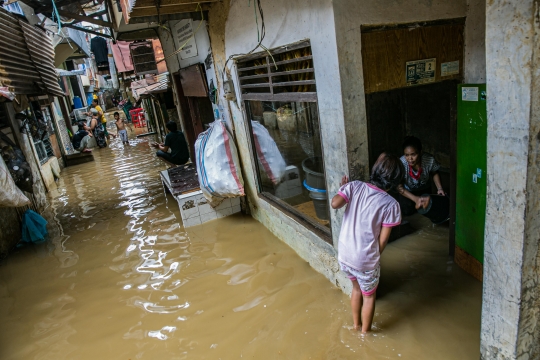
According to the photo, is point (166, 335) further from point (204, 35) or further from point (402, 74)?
point (204, 35)

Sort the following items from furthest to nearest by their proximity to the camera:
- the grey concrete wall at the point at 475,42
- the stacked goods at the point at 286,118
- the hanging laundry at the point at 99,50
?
the hanging laundry at the point at 99,50 → the stacked goods at the point at 286,118 → the grey concrete wall at the point at 475,42

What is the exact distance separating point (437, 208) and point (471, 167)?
106 centimetres

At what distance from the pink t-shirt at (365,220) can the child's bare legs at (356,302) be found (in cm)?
29

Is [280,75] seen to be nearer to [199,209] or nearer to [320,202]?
[320,202]

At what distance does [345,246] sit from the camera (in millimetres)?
3109

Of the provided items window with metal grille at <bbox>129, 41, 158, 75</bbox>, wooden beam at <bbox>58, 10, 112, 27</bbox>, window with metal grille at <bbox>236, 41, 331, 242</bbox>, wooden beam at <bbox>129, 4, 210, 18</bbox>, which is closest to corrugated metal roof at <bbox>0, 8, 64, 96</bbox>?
wooden beam at <bbox>58, 10, 112, 27</bbox>

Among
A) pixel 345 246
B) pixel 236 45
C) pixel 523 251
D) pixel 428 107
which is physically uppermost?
pixel 236 45

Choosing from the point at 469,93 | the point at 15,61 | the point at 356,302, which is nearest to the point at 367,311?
the point at 356,302

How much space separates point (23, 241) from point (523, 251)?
777cm

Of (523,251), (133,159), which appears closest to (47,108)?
(133,159)

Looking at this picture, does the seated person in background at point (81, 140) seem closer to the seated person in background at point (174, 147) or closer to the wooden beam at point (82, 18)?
the seated person in background at point (174, 147)

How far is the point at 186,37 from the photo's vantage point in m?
7.09

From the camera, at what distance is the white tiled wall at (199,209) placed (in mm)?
6453

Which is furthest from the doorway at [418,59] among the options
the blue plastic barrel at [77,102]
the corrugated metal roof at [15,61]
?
the blue plastic barrel at [77,102]
